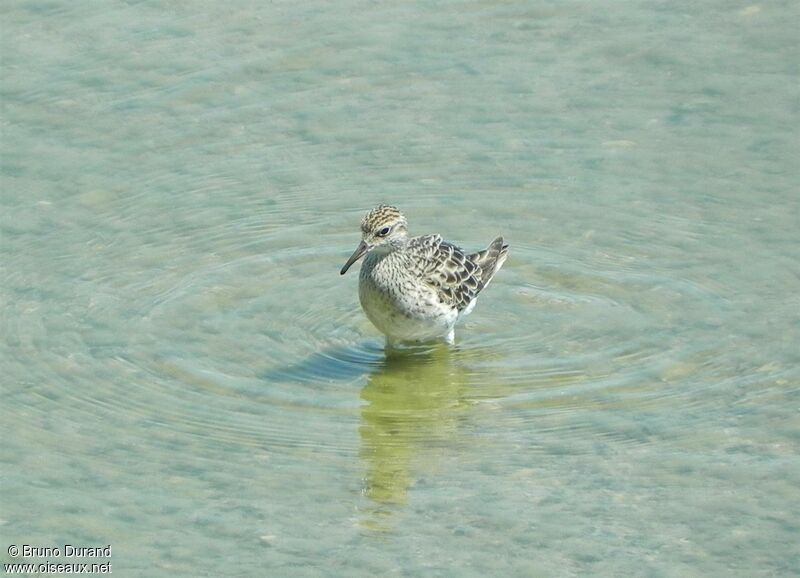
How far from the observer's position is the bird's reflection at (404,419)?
34.9ft

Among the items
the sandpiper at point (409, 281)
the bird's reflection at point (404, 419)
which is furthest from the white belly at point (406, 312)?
the bird's reflection at point (404, 419)

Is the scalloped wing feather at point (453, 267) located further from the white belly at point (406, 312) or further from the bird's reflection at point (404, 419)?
the bird's reflection at point (404, 419)

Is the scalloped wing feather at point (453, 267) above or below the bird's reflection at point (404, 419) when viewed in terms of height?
above

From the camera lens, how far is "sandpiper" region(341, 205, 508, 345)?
12.6 m

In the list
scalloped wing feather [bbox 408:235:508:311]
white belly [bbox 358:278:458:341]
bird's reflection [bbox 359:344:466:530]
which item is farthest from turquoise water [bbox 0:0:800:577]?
scalloped wing feather [bbox 408:235:508:311]

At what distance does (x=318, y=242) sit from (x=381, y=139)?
1.64 meters

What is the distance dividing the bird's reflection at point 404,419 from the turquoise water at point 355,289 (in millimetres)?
33

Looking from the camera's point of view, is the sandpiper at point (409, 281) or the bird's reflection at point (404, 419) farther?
the sandpiper at point (409, 281)

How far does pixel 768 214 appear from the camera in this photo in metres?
14.0

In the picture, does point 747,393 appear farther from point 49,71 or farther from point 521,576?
point 49,71

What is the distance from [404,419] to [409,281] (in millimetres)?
1417

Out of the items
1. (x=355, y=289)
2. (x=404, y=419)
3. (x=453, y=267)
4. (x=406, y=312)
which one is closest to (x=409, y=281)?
(x=406, y=312)

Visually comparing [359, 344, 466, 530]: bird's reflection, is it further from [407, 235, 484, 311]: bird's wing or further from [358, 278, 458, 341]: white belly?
[407, 235, 484, 311]: bird's wing

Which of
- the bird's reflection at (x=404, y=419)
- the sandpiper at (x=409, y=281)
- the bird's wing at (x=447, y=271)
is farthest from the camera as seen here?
the bird's wing at (x=447, y=271)
